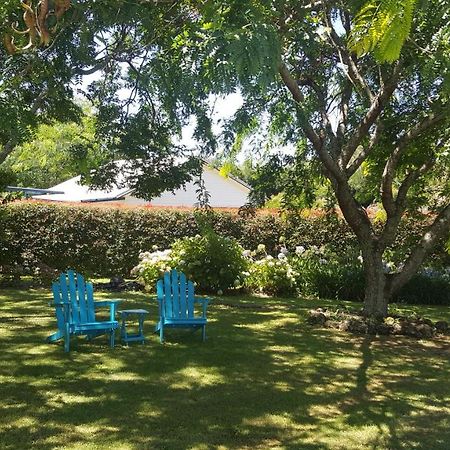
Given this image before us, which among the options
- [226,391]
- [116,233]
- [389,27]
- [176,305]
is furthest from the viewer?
[116,233]

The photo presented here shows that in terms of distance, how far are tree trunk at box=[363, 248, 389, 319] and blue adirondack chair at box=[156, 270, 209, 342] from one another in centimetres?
285

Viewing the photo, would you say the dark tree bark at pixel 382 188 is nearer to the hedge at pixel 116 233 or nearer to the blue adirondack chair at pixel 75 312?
the blue adirondack chair at pixel 75 312

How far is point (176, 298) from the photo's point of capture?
7527 millimetres

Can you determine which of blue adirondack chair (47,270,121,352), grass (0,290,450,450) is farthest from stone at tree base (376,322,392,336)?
blue adirondack chair (47,270,121,352)

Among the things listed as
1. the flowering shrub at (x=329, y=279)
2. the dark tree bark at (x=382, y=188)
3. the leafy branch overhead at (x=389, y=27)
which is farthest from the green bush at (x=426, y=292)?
the leafy branch overhead at (x=389, y=27)

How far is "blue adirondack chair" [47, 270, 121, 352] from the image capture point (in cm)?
641

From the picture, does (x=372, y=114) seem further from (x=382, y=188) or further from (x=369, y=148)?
(x=382, y=188)

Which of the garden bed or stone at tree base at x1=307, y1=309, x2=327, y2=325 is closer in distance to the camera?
the garden bed

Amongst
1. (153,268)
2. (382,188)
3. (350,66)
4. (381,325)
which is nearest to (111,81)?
(350,66)

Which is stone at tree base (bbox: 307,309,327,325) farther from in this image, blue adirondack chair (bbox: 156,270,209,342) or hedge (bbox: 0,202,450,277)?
hedge (bbox: 0,202,450,277)

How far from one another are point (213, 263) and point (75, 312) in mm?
5517

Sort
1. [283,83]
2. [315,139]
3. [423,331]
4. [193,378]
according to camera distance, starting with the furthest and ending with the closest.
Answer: [423,331], [315,139], [283,83], [193,378]

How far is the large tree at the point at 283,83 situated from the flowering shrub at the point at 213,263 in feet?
9.36

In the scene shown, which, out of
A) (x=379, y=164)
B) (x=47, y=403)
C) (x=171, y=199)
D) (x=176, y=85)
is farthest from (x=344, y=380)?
(x=171, y=199)
